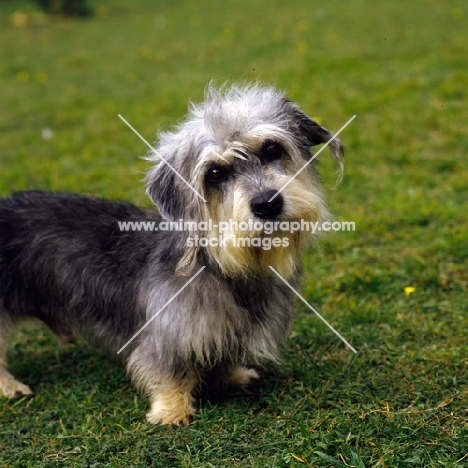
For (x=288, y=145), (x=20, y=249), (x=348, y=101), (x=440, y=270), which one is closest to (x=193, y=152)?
(x=288, y=145)

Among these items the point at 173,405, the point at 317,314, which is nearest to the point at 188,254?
the point at 173,405

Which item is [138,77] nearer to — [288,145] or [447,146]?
[447,146]

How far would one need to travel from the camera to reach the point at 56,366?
4.27 m

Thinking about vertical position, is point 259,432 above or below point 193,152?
below

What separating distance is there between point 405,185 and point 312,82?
11.4ft

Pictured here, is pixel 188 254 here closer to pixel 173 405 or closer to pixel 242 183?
pixel 242 183

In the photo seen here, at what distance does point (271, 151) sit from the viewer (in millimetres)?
3199

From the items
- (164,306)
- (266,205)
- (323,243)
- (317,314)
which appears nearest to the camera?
(266,205)

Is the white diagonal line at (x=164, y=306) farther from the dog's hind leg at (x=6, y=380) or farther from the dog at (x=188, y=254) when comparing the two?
the dog's hind leg at (x=6, y=380)

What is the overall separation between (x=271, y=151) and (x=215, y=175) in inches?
11.7

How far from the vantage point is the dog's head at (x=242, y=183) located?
305cm

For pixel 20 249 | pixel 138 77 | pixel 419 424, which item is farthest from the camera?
pixel 138 77

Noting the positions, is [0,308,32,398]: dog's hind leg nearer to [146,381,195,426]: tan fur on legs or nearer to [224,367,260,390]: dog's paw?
[146,381,195,426]: tan fur on legs

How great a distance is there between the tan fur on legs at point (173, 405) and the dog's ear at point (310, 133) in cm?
146
